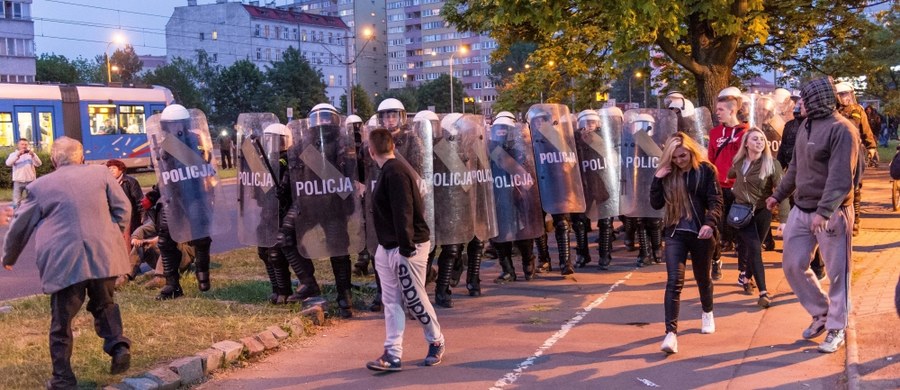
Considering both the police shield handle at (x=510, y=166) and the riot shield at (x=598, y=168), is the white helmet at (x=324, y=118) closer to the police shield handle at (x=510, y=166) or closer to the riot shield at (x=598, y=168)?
the police shield handle at (x=510, y=166)

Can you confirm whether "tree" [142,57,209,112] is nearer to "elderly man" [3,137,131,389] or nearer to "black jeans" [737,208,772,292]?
"black jeans" [737,208,772,292]

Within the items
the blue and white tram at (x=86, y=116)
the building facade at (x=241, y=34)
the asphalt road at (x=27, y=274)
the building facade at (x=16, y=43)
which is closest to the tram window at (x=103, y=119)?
the blue and white tram at (x=86, y=116)

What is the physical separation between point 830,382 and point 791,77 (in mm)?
15015

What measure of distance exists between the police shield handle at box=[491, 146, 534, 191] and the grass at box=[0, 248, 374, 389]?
6.37 feet

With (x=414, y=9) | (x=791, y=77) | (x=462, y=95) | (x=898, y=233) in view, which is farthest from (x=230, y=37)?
(x=898, y=233)

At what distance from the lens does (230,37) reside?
10056 centimetres

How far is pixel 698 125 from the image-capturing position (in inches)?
447

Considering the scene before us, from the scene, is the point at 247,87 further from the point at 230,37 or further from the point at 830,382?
the point at 830,382

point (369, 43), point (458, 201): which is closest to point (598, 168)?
point (458, 201)

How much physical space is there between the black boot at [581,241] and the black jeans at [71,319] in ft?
19.5

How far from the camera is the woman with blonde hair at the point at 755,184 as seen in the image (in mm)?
8391

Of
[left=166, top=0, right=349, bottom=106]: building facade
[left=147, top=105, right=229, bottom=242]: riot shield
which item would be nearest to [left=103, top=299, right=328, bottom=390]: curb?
[left=147, top=105, right=229, bottom=242]: riot shield

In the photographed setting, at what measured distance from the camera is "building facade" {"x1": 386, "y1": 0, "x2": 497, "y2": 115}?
13350 cm

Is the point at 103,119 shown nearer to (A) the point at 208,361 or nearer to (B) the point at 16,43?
(A) the point at 208,361
